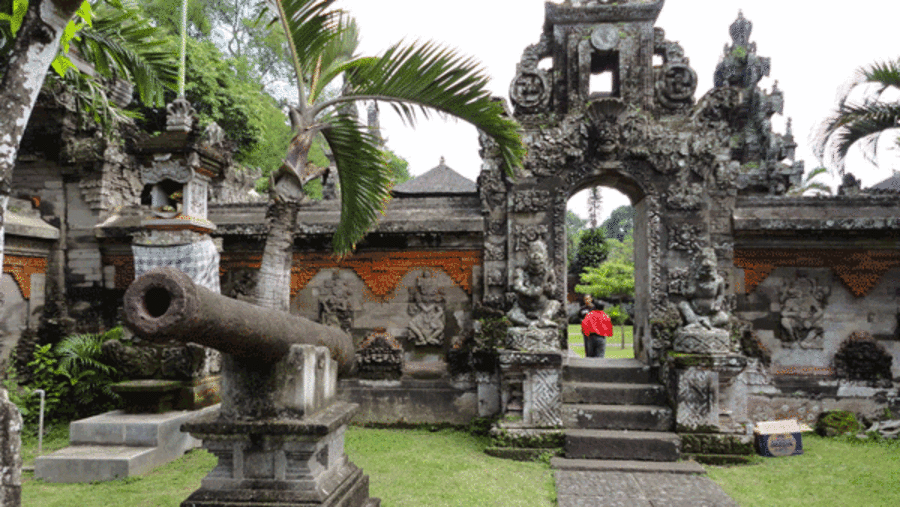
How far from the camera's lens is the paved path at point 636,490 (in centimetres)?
515

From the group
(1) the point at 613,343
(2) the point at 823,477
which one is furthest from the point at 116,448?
(1) the point at 613,343

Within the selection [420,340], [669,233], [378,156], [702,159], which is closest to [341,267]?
[420,340]

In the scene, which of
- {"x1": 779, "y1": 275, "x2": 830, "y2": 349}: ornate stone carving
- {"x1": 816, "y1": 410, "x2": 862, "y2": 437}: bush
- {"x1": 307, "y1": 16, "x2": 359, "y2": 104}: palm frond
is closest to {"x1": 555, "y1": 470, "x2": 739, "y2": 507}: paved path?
{"x1": 816, "y1": 410, "x2": 862, "y2": 437}: bush

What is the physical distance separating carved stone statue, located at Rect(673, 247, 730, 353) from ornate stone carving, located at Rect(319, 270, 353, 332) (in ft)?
15.4

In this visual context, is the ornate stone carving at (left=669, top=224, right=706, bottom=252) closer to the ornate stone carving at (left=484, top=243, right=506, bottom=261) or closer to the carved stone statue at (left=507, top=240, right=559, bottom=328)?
the carved stone statue at (left=507, top=240, right=559, bottom=328)

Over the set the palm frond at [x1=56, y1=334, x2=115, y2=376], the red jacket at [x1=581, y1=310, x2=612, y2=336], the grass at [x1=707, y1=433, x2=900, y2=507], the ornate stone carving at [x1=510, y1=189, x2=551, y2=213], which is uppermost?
the ornate stone carving at [x1=510, y1=189, x2=551, y2=213]

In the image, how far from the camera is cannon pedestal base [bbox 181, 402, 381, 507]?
11.4 feet

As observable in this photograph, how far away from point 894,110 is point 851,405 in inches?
177

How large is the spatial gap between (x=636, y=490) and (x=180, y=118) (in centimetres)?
705

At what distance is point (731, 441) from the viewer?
6570 mm

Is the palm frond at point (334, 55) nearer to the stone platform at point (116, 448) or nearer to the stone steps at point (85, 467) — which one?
the stone platform at point (116, 448)

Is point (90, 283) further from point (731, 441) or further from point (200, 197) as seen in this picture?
point (731, 441)

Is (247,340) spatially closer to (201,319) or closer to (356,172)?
(201,319)

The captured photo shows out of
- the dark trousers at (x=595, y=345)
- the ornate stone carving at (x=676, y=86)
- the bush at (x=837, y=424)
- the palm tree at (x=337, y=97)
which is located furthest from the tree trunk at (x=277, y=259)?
the bush at (x=837, y=424)
